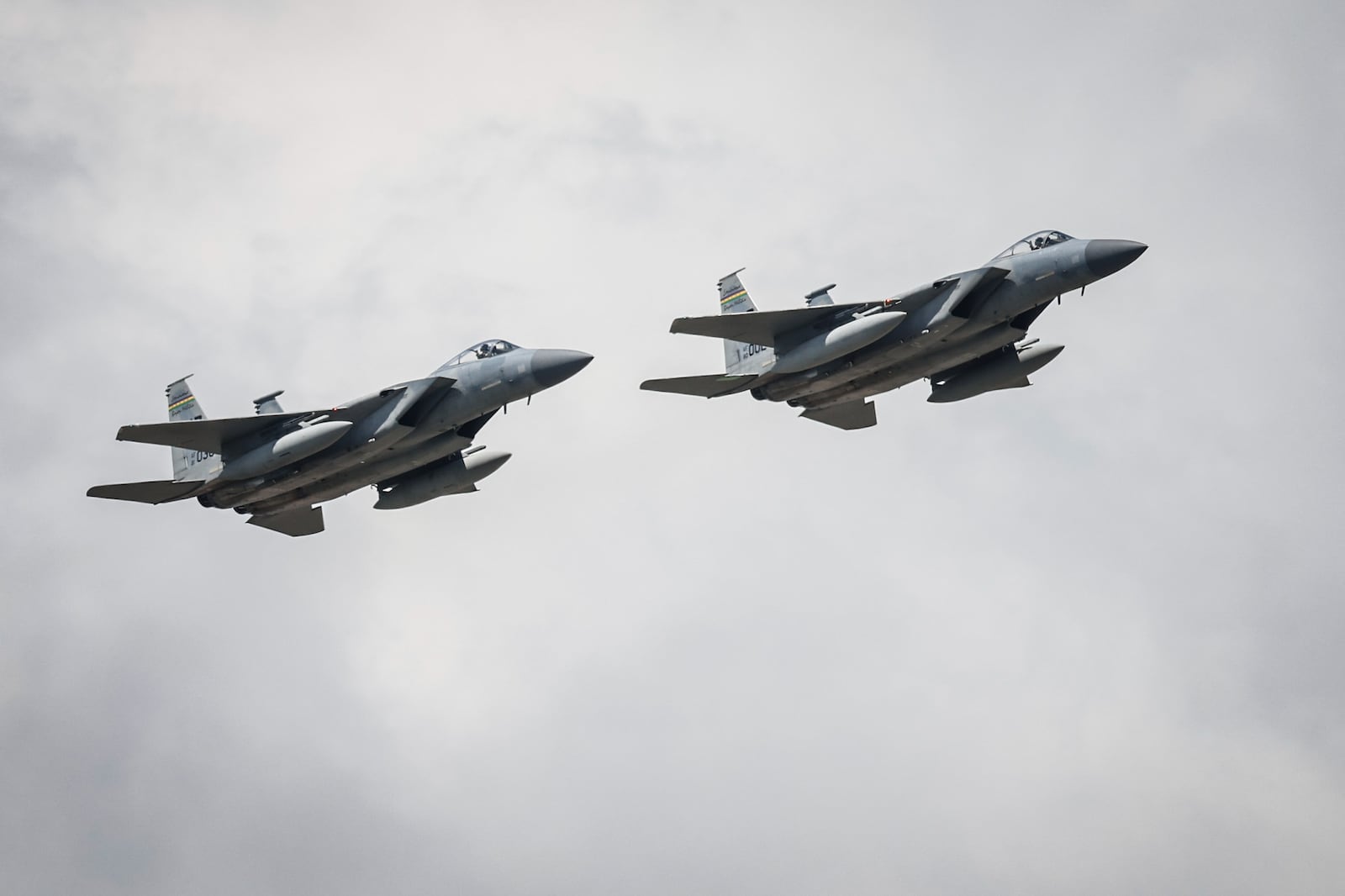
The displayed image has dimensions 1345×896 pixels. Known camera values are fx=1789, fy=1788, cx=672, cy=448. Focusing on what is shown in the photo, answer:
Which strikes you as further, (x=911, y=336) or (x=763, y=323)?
(x=763, y=323)

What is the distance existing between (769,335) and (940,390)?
5.96 meters

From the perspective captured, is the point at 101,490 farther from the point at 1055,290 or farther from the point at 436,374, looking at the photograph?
the point at 1055,290

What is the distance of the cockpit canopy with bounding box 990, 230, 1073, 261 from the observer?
1962 inches

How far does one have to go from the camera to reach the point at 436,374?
5000cm

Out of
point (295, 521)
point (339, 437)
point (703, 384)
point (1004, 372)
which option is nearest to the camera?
point (339, 437)

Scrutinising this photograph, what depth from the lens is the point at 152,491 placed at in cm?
5078

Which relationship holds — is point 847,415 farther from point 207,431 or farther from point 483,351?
point 207,431

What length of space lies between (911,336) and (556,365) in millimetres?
9915

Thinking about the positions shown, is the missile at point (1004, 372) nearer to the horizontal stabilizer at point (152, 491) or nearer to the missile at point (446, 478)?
the missile at point (446, 478)

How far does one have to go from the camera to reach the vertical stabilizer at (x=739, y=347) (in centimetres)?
5206

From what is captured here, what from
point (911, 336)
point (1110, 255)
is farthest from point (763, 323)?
point (1110, 255)

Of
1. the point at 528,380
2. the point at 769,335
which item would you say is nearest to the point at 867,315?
the point at 769,335

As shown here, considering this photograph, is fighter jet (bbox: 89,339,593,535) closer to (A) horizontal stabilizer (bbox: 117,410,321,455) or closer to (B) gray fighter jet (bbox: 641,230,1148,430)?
(A) horizontal stabilizer (bbox: 117,410,321,455)

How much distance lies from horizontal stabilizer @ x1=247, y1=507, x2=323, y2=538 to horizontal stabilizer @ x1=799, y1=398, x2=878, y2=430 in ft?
49.6
